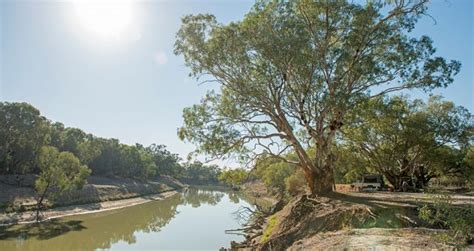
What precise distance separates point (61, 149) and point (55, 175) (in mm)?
28083

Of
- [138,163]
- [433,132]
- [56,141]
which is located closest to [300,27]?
[433,132]

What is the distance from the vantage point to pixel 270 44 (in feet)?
45.5

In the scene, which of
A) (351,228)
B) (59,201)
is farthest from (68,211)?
(351,228)

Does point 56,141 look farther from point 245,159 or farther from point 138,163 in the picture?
point 245,159

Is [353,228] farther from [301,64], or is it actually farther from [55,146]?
[55,146]

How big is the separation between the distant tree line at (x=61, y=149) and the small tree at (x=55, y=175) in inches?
47.7

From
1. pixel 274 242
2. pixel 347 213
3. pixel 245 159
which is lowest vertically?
pixel 274 242

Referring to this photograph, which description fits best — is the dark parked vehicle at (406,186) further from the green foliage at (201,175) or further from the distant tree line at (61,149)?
the green foliage at (201,175)

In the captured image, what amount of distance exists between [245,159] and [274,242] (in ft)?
16.8

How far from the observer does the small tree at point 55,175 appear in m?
30.0

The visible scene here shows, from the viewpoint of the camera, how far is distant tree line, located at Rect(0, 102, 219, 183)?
1647 inches

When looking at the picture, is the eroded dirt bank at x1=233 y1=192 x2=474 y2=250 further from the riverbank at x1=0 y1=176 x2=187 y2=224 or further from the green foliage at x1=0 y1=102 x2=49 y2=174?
the green foliage at x1=0 y1=102 x2=49 y2=174

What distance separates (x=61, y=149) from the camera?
55500 millimetres

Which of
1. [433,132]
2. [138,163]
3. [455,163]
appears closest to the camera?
[433,132]
